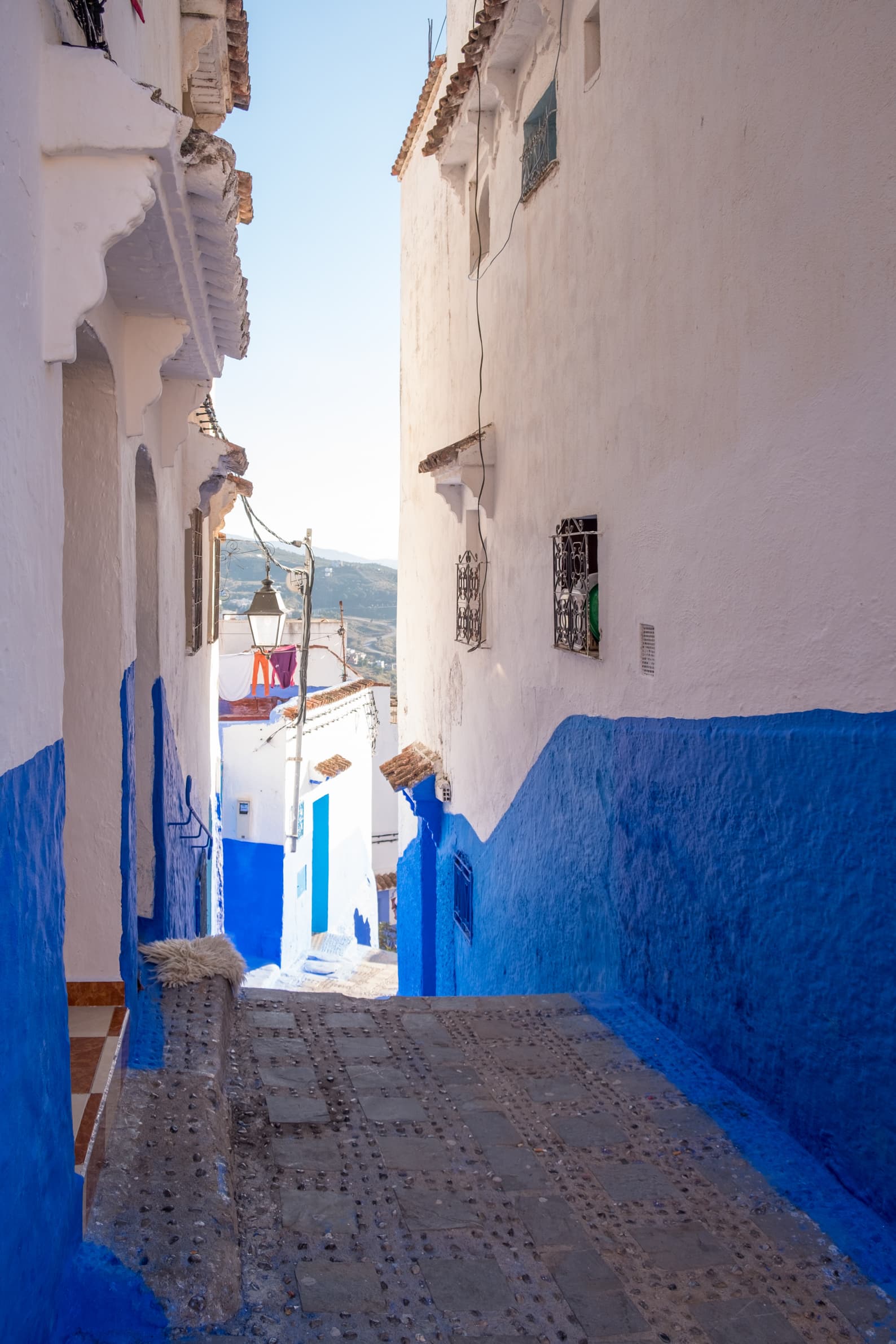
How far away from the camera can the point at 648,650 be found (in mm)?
5660

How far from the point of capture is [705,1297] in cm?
329

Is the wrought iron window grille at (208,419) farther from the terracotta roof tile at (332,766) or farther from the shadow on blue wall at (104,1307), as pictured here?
the terracotta roof tile at (332,766)

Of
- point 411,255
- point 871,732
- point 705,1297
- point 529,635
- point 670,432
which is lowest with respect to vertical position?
point 705,1297

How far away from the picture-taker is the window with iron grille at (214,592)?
35.7 ft

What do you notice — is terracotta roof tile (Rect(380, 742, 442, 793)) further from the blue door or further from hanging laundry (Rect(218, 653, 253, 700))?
hanging laundry (Rect(218, 653, 253, 700))

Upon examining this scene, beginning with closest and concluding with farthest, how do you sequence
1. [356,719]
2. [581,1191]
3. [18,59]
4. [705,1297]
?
[18,59] < [705,1297] < [581,1191] < [356,719]

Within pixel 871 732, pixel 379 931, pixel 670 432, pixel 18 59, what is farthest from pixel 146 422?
pixel 379 931

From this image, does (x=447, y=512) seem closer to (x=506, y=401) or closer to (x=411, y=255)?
(x=506, y=401)

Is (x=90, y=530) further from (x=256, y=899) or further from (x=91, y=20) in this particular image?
(x=256, y=899)

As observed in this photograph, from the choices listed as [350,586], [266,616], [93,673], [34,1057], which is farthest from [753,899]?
[350,586]

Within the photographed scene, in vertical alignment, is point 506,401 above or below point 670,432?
above

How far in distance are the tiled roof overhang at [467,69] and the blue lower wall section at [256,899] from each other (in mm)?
11050

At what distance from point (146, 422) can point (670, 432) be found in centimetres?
259

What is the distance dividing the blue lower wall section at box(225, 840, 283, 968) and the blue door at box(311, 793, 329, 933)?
10.8 feet
